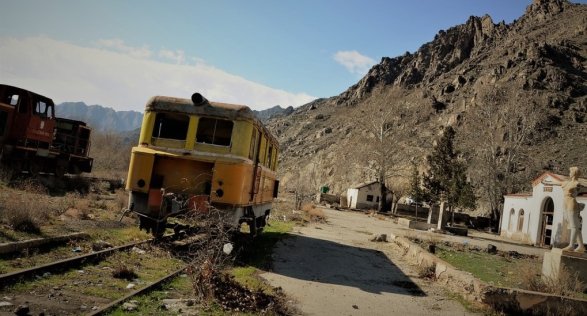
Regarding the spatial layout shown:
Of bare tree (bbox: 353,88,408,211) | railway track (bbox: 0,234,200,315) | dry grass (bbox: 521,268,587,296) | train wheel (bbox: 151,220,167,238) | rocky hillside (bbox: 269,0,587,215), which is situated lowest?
railway track (bbox: 0,234,200,315)

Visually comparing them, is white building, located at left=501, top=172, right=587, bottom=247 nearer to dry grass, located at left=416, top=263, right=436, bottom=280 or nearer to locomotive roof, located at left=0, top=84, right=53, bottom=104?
dry grass, located at left=416, top=263, right=436, bottom=280

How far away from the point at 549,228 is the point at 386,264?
19.7 meters

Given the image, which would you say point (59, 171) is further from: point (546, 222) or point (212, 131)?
point (546, 222)

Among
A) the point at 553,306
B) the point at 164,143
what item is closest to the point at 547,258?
the point at 553,306

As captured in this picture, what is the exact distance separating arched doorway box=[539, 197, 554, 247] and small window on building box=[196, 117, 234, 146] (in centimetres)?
2384

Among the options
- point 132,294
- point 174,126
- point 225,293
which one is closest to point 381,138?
point 174,126

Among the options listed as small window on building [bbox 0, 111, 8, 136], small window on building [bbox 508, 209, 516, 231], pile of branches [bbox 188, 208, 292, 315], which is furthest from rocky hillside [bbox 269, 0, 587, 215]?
pile of branches [bbox 188, 208, 292, 315]

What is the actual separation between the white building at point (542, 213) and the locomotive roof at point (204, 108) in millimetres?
18004

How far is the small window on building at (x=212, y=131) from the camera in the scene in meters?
10.4

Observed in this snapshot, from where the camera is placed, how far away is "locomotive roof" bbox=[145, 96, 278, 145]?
33.0 feet

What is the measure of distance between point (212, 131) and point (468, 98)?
93.2 meters

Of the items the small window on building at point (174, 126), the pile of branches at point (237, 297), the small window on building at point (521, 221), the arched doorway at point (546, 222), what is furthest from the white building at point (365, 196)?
the pile of branches at point (237, 297)

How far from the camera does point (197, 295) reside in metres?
6.29

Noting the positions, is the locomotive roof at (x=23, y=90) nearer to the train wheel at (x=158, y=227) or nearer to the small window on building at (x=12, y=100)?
the small window on building at (x=12, y=100)
